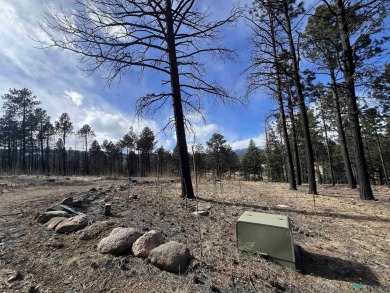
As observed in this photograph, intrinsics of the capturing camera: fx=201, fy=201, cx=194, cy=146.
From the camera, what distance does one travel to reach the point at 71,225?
284 centimetres

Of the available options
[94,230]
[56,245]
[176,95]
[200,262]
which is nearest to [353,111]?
[176,95]

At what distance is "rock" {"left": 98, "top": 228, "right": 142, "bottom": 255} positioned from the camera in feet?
7.24

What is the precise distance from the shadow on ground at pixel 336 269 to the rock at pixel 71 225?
288 cm

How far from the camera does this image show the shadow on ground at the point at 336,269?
6.48 ft

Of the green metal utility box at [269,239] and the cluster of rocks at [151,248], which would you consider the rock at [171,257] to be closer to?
the cluster of rocks at [151,248]

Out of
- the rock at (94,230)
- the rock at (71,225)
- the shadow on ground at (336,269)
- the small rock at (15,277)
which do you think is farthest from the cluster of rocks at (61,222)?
the shadow on ground at (336,269)

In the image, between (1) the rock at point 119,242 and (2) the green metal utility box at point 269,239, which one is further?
(1) the rock at point 119,242

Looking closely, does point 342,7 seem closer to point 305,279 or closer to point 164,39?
point 164,39

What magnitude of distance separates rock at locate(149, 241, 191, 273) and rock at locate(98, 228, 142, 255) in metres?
0.35

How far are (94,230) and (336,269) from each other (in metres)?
2.90

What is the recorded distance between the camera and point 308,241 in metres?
2.81

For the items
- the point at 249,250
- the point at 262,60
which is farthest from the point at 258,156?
the point at 249,250

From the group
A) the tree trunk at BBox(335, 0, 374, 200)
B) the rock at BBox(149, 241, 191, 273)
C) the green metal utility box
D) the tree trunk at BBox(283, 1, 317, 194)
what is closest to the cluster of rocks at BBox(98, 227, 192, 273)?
the rock at BBox(149, 241, 191, 273)

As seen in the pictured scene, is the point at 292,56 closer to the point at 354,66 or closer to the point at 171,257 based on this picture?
the point at 354,66
